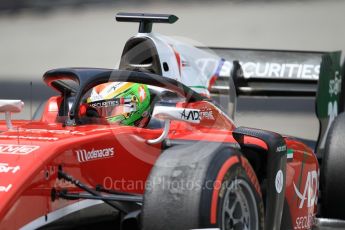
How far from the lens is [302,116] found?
6887 mm

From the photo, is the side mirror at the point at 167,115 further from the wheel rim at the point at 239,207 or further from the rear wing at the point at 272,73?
the rear wing at the point at 272,73

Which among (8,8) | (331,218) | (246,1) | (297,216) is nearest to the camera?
(297,216)

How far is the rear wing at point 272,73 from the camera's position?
5305 millimetres

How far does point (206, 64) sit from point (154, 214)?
2926 millimetres

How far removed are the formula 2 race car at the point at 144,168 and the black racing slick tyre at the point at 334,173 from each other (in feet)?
0.22

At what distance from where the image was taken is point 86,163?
2.76 m

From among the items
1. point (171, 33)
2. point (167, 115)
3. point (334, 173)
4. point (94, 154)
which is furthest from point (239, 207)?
point (171, 33)

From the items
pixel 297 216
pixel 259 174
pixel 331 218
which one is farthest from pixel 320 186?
pixel 259 174

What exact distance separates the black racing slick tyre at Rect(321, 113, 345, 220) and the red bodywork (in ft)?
0.79

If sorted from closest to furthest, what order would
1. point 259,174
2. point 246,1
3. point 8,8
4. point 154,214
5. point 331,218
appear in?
point 154,214
point 259,174
point 331,218
point 246,1
point 8,8

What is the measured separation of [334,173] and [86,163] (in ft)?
5.25

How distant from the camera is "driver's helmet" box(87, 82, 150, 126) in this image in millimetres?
3426

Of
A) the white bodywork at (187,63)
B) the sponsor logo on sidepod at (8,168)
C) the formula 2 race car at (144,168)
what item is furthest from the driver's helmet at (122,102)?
the sponsor logo on sidepod at (8,168)

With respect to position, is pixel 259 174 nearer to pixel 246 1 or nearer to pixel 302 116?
pixel 302 116
